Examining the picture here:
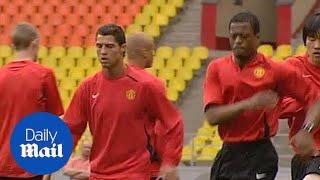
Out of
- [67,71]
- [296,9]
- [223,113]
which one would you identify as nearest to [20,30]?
[223,113]

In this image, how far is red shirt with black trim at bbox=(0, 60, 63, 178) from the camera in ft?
21.5

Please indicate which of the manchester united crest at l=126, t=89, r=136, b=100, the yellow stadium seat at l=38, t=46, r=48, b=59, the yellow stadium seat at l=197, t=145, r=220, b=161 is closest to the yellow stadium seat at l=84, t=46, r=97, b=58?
the yellow stadium seat at l=38, t=46, r=48, b=59

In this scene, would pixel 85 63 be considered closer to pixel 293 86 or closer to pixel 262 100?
pixel 293 86

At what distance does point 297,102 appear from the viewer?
6.14 meters

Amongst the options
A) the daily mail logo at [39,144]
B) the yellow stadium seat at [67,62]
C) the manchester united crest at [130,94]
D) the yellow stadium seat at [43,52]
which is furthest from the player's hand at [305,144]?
the yellow stadium seat at [43,52]

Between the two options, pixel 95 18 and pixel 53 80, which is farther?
pixel 95 18

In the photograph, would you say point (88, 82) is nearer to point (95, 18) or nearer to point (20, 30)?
point (20, 30)

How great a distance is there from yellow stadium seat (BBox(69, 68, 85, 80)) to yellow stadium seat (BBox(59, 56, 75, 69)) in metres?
0.33

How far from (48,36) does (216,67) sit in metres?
14.5

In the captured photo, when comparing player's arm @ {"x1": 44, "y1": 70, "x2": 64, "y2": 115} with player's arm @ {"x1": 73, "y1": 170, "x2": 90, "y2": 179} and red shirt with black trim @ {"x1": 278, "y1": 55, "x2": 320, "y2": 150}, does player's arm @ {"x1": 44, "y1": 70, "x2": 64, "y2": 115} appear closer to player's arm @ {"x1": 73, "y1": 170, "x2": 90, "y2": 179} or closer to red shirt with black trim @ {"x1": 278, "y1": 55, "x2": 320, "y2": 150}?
player's arm @ {"x1": 73, "y1": 170, "x2": 90, "y2": 179}

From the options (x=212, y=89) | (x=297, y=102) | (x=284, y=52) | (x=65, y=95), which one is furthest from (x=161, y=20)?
(x=212, y=89)

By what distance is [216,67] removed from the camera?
6059 mm

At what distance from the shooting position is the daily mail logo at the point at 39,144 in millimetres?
6293

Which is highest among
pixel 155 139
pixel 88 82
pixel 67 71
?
pixel 88 82
